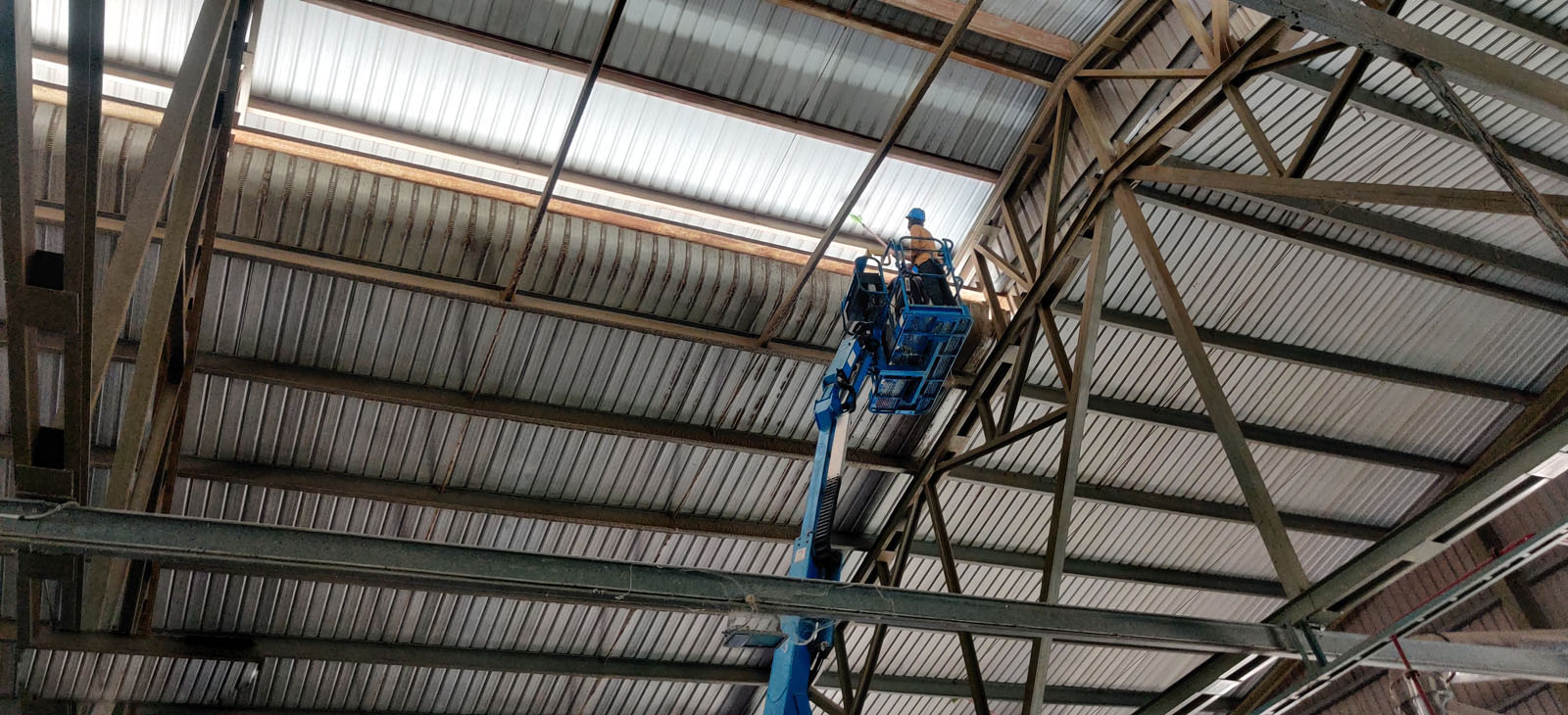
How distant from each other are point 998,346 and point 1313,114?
5341mm

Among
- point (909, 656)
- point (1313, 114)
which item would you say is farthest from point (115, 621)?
point (1313, 114)

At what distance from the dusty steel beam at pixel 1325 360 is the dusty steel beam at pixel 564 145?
24.9ft

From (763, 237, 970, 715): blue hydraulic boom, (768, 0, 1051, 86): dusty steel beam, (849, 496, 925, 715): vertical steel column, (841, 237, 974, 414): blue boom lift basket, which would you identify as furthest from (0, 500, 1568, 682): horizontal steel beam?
(768, 0, 1051, 86): dusty steel beam

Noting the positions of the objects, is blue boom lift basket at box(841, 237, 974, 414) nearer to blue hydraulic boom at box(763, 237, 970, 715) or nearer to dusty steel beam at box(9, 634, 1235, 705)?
blue hydraulic boom at box(763, 237, 970, 715)

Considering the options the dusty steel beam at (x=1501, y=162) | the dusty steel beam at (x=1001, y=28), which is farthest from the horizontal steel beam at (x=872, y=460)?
the dusty steel beam at (x=1501, y=162)

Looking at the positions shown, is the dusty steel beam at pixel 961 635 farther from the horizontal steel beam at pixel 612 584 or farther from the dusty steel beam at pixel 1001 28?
the dusty steel beam at pixel 1001 28

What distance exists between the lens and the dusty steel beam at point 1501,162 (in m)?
7.30

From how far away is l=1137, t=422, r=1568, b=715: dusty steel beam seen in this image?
8359 mm

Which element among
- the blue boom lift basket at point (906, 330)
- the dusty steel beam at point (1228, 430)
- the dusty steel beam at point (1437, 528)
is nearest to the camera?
the dusty steel beam at point (1437, 528)

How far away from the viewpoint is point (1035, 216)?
587 inches

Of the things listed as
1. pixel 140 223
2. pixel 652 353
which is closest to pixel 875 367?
pixel 652 353

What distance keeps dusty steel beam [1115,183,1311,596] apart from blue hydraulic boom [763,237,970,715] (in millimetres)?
2213

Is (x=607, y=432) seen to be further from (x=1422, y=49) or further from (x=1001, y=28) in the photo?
(x=1422, y=49)

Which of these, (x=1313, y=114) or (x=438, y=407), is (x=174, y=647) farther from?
(x=1313, y=114)
